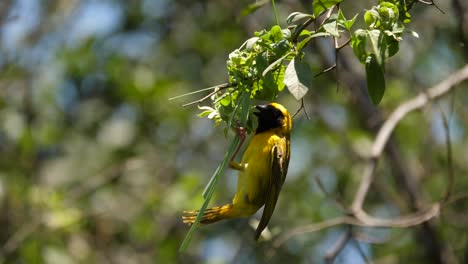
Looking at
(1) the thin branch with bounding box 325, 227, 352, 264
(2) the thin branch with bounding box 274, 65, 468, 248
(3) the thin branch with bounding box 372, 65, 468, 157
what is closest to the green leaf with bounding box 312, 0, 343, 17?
(1) the thin branch with bounding box 325, 227, 352, 264

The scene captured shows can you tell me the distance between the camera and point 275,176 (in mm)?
3199

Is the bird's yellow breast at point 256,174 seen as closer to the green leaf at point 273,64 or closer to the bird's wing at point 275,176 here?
the bird's wing at point 275,176

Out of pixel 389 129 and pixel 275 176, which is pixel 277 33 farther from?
pixel 389 129

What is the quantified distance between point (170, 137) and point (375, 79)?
4819mm

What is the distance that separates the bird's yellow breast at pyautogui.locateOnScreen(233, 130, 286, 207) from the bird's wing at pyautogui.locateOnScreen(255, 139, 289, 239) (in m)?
0.05

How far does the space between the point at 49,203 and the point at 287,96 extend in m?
2.16

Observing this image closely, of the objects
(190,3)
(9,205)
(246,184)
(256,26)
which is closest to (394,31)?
(246,184)

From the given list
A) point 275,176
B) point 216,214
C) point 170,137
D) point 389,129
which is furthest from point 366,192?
point 170,137

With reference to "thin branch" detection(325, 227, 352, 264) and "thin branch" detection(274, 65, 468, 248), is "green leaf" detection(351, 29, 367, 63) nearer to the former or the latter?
"thin branch" detection(325, 227, 352, 264)

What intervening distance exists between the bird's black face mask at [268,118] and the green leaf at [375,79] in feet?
6.00

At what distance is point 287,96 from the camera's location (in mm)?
6121

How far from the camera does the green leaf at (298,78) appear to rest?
1.73 m

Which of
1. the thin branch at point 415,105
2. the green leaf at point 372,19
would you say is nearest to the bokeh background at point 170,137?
the thin branch at point 415,105

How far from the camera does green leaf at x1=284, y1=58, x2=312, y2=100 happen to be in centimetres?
173
